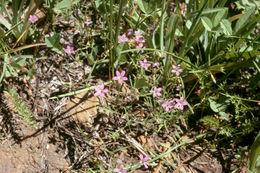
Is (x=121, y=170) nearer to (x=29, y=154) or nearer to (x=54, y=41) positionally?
(x=29, y=154)

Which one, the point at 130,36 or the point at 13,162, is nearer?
the point at 13,162

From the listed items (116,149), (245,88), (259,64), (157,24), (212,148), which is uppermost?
(157,24)

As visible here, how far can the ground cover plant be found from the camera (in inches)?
69.7

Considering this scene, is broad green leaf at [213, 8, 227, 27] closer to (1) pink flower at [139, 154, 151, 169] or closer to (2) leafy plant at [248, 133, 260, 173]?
(2) leafy plant at [248, 133, 260, 173]

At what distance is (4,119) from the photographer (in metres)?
1.80

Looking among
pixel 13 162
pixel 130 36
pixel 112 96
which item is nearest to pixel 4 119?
pixel 13 162

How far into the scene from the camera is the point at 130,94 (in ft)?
6.21

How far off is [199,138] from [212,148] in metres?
0.12

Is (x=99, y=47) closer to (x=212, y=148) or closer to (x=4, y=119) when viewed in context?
(x=4, y=119)

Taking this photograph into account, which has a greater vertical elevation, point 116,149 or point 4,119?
point 4,119

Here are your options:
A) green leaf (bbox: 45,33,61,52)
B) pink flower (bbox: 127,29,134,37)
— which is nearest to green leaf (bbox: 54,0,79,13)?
green leaf (bbox: 45,33,61,52)

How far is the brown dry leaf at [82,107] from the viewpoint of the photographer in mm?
1867

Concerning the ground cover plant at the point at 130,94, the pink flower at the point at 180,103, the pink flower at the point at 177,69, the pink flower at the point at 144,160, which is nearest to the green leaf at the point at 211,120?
the ground cover plant at the point at 130,94

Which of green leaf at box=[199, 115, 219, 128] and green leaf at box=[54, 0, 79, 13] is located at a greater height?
green leaf at box=[54, 0, 79, 13]
